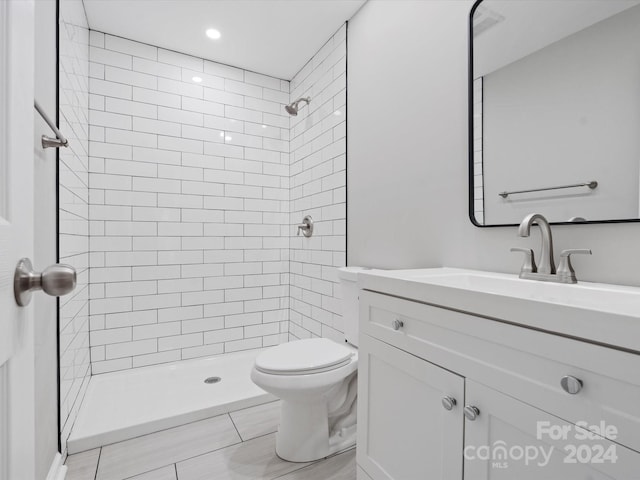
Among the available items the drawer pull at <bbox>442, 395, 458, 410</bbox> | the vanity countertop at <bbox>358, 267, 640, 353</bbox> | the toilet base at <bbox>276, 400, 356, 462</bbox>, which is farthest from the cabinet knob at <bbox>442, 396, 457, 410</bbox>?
the toilet base at <bbox>276, 400, 356, 462</bbox>

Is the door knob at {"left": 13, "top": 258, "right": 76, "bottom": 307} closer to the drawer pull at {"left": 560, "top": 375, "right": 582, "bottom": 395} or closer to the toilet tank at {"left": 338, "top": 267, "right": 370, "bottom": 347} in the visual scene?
the drawer pull at {"left": 560, "top": 375, "right": 582, "bottom": 395}

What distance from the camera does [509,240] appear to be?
130cm

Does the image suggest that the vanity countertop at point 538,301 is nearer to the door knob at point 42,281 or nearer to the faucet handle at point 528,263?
the faucet handle at point 528,263

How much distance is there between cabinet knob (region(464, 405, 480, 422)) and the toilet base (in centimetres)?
91

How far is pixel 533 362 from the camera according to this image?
0.73 meters

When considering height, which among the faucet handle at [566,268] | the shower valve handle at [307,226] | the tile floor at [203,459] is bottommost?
the tile floor at [203,459]

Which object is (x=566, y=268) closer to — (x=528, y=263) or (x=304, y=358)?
(x=528, y=263)

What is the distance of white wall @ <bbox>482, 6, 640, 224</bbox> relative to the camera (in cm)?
100

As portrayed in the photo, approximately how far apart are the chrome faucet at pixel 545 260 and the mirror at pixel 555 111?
0.10 metres

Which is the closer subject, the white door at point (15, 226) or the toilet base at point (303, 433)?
the white door at point (15, 226)

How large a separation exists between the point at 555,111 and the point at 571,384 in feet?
3.11

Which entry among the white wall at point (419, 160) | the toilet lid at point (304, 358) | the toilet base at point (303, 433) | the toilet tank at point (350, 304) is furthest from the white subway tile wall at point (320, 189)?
the toilet base at point (303, 433)

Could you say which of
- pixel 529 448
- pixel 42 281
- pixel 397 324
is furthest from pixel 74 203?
pixel 529 448

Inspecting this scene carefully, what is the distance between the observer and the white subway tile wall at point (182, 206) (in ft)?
7.75
